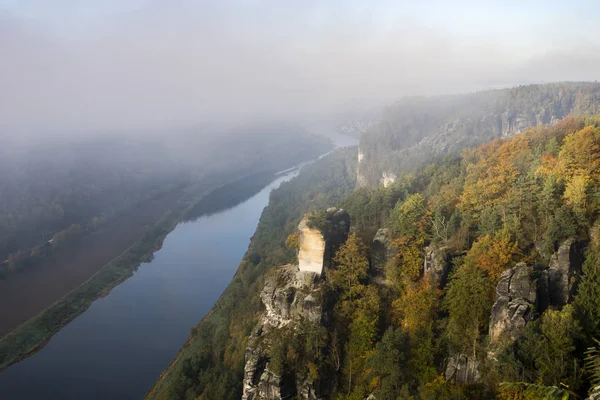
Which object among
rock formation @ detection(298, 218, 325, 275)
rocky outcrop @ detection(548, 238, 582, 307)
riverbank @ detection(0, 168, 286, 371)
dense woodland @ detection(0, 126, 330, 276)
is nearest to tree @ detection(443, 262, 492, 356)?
rocky outcrop @ detection(548, 238, 582, 307)

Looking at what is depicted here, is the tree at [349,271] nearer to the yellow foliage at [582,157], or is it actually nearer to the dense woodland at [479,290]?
the dense woodland at [479,290]

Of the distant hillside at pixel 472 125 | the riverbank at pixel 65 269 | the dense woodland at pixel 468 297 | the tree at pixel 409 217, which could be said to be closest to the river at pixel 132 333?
the riverbank at pixel 65 269

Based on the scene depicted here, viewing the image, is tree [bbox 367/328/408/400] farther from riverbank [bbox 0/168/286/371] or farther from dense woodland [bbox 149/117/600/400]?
riverbank [bbox 0/168/286/371]

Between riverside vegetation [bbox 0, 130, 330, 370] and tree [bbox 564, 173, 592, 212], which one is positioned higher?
tree [bbox 564, 173, 592, 212]

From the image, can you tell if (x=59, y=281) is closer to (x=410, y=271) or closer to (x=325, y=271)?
(x=325, y=271)

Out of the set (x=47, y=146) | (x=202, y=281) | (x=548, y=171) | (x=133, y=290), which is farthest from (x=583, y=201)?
(x=47, y=146)

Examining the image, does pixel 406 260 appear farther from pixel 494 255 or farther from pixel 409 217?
pixel 494 255

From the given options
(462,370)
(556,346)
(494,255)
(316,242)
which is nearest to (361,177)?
(316,242)
